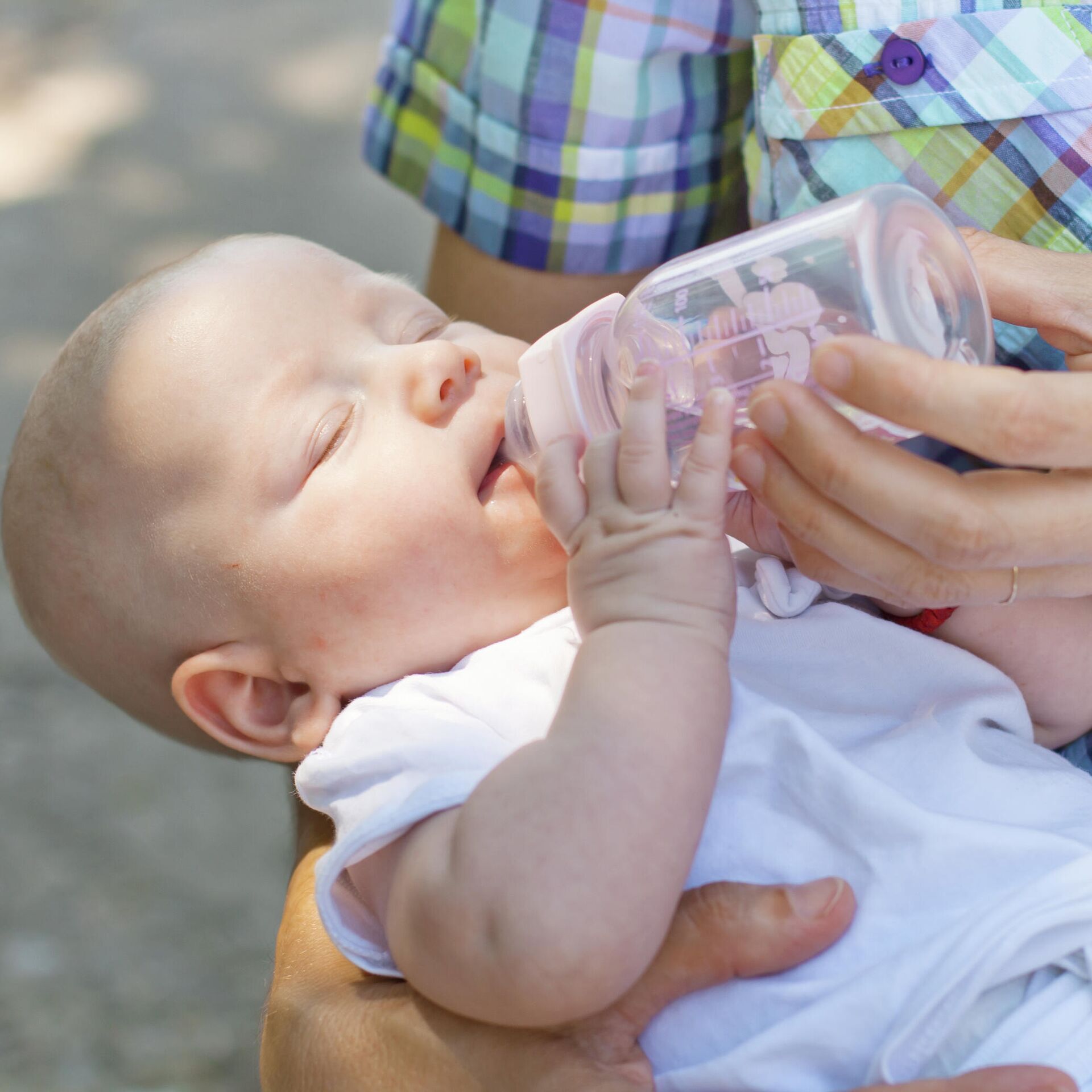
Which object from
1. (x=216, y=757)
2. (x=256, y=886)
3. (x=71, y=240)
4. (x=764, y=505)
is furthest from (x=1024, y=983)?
(x=71, y=240)

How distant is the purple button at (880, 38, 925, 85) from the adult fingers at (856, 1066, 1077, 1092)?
101 cm

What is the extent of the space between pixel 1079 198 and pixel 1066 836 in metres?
0.69

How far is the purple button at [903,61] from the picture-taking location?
4.28 feet

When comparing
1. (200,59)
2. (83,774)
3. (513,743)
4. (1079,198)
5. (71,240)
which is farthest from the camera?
(200,59)

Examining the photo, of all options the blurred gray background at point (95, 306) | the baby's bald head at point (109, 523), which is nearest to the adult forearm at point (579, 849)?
the baby's bald head at point (109, 523)

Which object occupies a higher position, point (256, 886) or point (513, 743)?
point (513, 743)

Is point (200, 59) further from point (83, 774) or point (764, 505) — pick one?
point (764, 505)

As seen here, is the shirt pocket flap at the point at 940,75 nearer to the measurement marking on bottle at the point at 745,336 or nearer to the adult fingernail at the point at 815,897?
the measurement marking on bottle at the point at 745,336

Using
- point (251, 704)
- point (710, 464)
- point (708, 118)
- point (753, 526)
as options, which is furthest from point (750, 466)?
point (708, 118)

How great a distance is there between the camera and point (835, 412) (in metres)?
1.00

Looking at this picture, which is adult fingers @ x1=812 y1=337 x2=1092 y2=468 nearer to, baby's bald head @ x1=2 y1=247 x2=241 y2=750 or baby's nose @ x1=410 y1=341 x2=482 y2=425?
baby's nose @ x1=410 y1=341 x2=482 y2=425

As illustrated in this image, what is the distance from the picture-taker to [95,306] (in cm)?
326

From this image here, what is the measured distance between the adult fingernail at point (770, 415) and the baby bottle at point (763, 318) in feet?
0.40

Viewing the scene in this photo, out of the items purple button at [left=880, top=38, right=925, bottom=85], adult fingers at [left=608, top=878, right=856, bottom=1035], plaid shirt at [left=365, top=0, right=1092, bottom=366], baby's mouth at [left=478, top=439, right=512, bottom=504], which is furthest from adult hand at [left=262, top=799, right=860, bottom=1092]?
purple button at [left=880, top=38, right=925, bottom=85]
